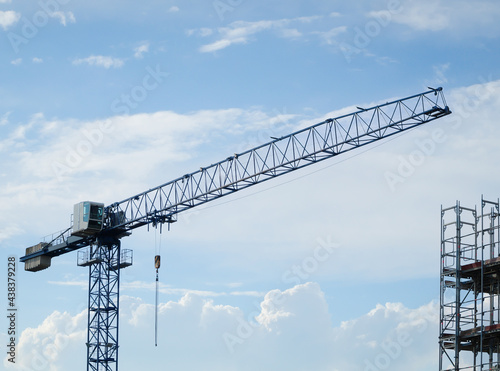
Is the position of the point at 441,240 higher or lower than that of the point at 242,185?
lower

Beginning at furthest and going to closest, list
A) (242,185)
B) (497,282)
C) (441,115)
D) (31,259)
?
(31,259)
(242,185)
(441,115)
(497,282)

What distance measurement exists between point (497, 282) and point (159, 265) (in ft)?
122

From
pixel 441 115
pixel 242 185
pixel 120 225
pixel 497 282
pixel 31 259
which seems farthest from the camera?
pixel 31 259

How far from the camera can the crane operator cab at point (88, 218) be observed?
98.8 m

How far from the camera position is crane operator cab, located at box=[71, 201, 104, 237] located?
9875 cm

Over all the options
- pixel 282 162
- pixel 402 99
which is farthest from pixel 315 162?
pixel 402 99

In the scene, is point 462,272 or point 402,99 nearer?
point 462,272

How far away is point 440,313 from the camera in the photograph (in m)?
70.2

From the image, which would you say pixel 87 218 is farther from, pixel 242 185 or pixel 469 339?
pixel 469 339

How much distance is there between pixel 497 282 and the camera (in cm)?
6869

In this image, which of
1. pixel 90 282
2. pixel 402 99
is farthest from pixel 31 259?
pixel 402 99

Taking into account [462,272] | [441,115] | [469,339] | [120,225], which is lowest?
[469,339]

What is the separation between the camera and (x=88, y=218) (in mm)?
98750

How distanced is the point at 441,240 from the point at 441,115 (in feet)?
55.2
